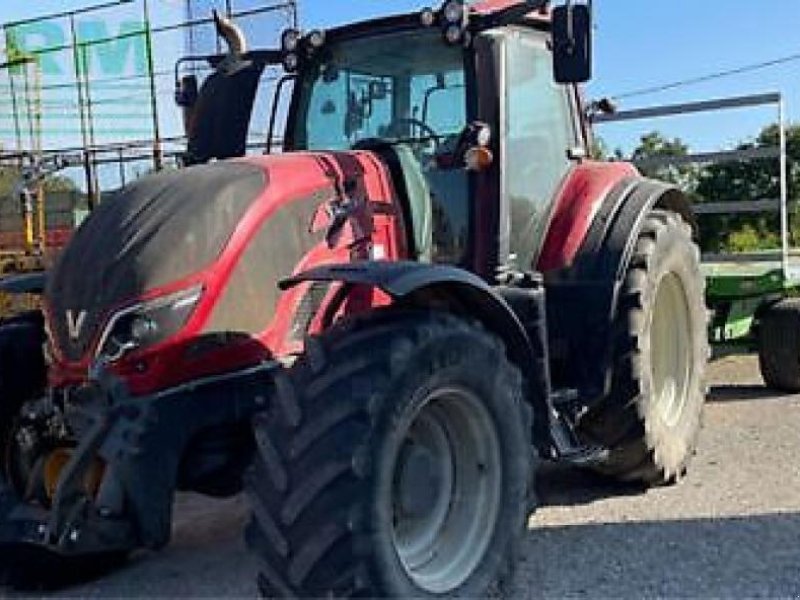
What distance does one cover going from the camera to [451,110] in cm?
576

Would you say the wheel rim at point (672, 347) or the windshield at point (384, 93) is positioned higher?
the windshield at point (384, 93)

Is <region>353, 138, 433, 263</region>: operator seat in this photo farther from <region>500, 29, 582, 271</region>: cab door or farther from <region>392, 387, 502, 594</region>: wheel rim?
<region>392, 387, 502, 594</region>: wheel rim

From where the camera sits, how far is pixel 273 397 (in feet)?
14.2

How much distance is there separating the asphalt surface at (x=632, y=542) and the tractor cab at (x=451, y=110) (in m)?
1.30

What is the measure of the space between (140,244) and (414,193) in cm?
142

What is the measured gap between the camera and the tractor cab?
5.56 m

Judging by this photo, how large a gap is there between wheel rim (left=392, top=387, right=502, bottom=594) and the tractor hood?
1.03m

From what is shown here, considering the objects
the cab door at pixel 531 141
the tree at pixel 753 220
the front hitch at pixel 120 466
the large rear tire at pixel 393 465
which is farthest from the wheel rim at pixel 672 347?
the tree at pixel 753 220

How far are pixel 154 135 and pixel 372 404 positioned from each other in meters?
14.0

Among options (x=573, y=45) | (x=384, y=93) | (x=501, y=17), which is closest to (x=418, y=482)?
(x=573, y=45)

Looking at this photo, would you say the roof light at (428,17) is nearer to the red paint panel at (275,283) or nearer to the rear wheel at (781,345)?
the red paint panel at (275,283)

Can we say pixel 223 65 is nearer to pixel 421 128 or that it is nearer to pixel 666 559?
pixel 421 128

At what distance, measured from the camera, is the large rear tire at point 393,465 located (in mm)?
3949

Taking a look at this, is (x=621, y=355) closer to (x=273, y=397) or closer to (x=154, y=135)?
(x=273, y=397)
